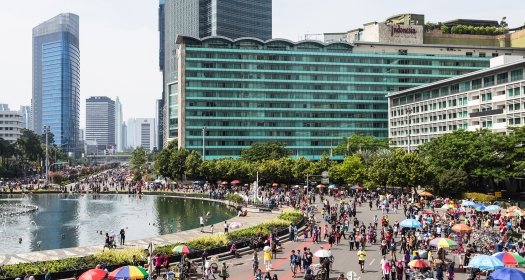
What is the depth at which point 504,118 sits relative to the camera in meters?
97.3

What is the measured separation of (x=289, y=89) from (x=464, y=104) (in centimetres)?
5759

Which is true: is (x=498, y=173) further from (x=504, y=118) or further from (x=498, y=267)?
(x=498, y=267)

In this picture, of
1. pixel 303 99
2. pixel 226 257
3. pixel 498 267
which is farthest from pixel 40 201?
pixel 303 99

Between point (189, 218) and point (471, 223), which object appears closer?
point (471, 223)

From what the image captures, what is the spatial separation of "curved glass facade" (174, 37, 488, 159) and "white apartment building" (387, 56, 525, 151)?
14125mm

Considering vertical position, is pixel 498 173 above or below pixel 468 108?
below

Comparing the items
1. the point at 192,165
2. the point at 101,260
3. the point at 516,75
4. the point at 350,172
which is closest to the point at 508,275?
the point at 101,260

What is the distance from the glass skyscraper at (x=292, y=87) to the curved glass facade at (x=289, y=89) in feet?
0.94

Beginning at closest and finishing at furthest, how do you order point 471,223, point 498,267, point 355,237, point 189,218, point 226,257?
point 498,267
point 226,257
point 355,237
point 471,223
point 189,218

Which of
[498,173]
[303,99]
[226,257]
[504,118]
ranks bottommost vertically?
[226,257]

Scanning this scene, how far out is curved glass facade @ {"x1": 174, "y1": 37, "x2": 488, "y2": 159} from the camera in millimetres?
152500

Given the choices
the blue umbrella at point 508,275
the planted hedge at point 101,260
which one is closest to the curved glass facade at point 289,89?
the planted hedge at point 101,260

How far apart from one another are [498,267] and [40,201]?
7760 centimetres

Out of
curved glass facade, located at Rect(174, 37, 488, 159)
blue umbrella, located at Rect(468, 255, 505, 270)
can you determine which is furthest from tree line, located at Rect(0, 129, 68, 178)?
blue umbrella, located at Rect(468, 255, 505, 270)
